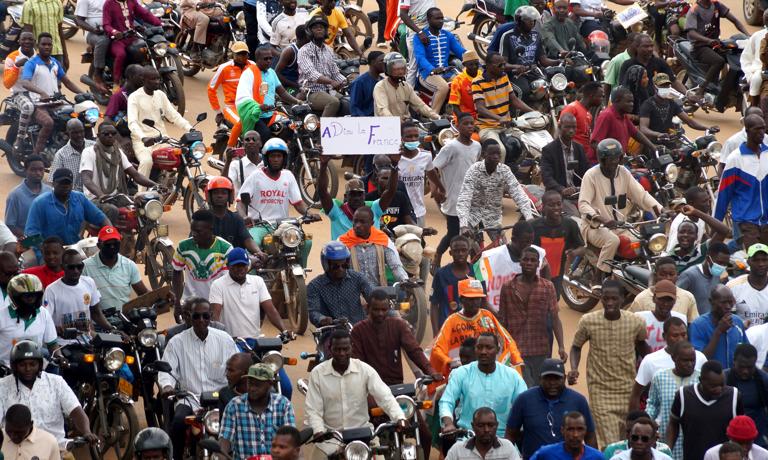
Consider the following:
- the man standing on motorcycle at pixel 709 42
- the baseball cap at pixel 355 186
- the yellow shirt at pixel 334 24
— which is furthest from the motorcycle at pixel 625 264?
the yellow shirt at pixel 334 24

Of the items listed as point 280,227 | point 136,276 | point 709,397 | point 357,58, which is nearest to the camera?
point 709,397

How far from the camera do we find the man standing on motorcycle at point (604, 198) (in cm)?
1783

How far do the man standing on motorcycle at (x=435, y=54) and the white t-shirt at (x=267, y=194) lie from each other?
5.03 meters

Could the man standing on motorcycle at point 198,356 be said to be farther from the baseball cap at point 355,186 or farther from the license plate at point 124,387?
the baseball cap at point 355,186

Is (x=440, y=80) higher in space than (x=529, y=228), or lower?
lower

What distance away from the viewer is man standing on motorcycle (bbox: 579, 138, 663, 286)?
58.5 ft

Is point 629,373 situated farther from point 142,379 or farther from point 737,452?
point 142,379

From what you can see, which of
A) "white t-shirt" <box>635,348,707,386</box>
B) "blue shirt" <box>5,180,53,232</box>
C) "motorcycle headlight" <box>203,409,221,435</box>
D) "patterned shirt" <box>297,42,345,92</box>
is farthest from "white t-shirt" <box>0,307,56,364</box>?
"patterned shirt" <box>297,42,345,92</box>

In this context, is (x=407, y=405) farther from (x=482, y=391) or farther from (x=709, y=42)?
(x=709, y=42)

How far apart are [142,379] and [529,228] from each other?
Result: 3.64 metres

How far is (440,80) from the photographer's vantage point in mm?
22656

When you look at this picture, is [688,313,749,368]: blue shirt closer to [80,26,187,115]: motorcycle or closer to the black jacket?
the black jacket

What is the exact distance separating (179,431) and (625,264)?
18.0ft

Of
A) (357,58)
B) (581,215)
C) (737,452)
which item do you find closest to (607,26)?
(357,58)
